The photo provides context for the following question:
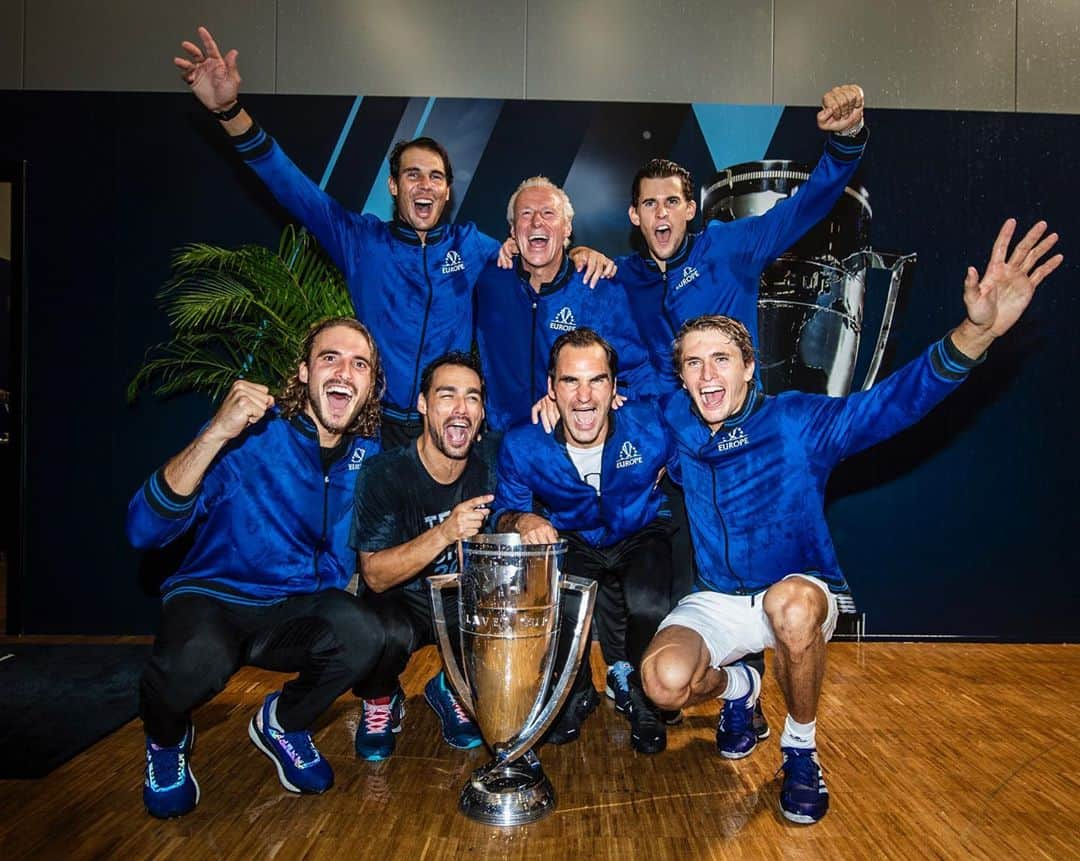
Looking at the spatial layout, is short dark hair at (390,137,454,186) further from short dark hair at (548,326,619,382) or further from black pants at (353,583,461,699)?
black pants at (353,583,461,699)

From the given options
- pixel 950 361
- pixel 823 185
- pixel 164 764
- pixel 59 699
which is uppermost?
pixel 823 185

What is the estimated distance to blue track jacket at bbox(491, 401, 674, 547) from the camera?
2.95 m

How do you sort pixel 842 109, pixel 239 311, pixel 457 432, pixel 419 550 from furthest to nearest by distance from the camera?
pixel 239 311 < pixel 842 109 < pixel 457 432 < pixel 419 550

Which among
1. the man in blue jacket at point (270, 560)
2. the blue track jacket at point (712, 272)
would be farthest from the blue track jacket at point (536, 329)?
the man in blue jacket at point (270, 560)

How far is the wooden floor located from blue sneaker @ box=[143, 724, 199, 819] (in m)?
0.03

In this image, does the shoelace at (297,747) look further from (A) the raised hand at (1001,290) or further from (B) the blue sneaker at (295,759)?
(A) the raised hand at (1001,290)

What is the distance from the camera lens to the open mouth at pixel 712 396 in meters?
2.66

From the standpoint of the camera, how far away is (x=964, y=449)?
15.0 ft

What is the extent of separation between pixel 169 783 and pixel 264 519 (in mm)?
698

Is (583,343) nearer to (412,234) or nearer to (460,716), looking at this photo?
(412,234)

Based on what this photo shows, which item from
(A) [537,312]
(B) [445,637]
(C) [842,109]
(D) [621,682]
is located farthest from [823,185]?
(B) [445,637]

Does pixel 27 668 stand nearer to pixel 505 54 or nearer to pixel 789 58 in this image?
pixel 505 54

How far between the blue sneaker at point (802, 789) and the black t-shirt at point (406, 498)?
118 centimetres

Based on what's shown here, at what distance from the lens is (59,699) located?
10.7 feet
